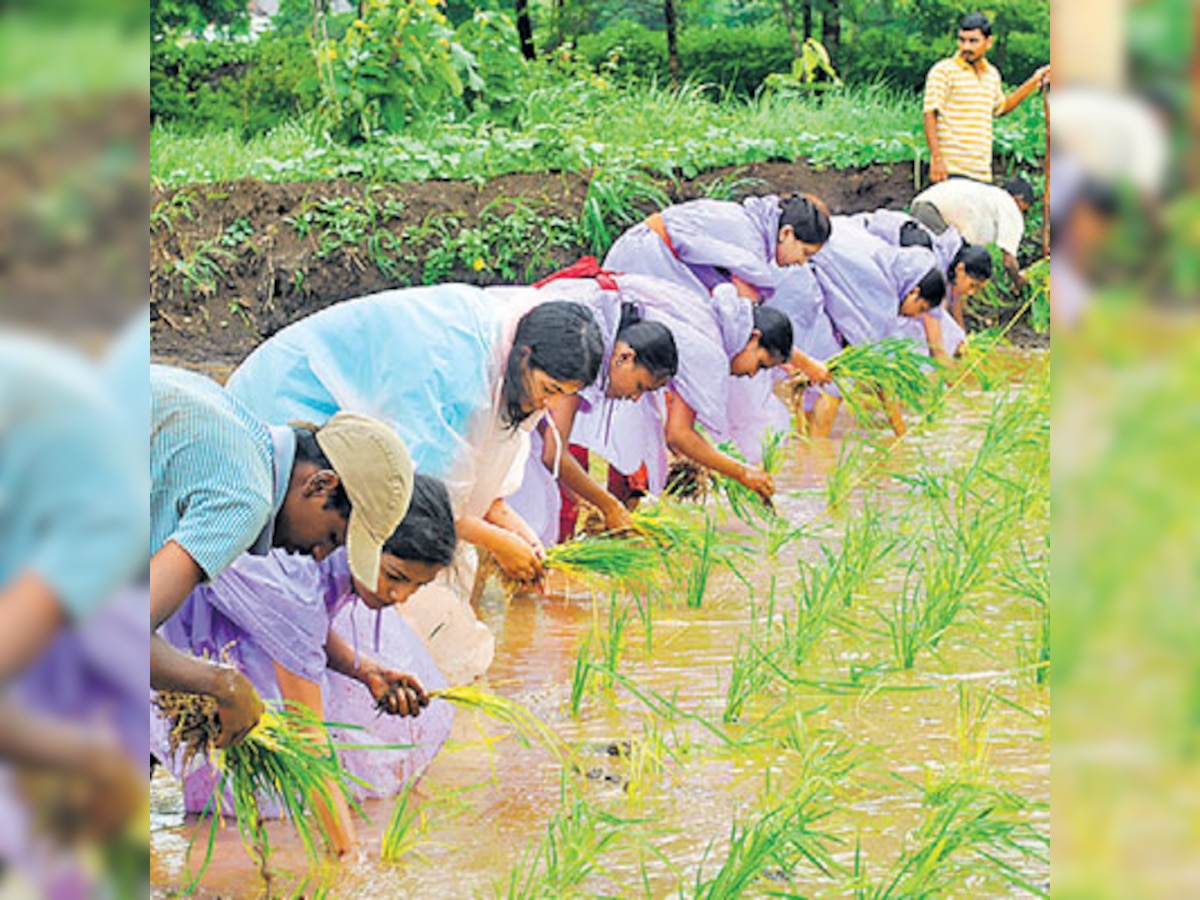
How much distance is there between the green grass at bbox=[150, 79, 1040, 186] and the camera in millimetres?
10094

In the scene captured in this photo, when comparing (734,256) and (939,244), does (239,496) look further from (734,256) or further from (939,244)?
(939,244)

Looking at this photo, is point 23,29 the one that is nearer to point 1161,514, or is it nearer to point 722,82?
point 1161,514

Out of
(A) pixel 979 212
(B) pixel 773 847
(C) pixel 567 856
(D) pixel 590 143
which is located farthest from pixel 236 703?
(D) pixel 590 143

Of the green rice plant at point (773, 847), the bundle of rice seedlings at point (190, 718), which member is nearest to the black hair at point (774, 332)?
the green rice plant at point (773, 847)

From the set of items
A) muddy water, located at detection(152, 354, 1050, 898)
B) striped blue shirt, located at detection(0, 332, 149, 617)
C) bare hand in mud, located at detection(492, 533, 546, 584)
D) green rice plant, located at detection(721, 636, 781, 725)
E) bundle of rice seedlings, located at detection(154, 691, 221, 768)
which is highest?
striped blue shirt, located at detection(0, 332, 149, 617)

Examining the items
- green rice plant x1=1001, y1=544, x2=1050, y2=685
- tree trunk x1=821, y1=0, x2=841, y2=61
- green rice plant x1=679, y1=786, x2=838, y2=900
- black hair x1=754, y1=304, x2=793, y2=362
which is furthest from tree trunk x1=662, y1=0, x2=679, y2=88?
green rice plant x1=679, y1=786, x2=838, y2=900

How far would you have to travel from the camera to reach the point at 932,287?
7.20 metres

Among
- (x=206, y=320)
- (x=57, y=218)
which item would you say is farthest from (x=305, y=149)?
(x=57, y=218)

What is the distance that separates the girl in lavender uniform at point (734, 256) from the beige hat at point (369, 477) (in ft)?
10.9

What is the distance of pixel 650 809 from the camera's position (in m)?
3.32

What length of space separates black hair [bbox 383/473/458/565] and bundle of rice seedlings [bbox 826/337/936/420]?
3.42 metres

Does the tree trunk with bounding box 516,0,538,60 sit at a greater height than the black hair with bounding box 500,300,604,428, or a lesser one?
greater

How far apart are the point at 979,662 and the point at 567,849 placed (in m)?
1.81

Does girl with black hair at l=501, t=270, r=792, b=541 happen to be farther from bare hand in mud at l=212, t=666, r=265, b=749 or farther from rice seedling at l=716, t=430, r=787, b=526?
bare hand in mud at l=212, t=666, r=265, b=749
